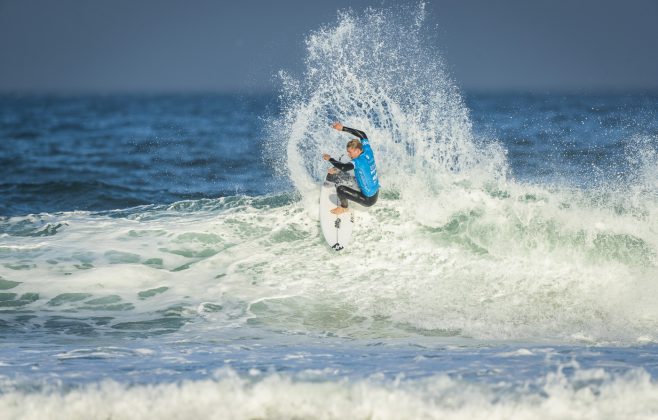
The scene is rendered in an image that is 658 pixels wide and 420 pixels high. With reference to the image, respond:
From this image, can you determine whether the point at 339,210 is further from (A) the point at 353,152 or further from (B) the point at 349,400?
(B) the point at 349,400

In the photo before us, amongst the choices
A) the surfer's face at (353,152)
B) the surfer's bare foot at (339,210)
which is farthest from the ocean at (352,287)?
the surfer's face at (353,152)

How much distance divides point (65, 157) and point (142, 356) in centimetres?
2073

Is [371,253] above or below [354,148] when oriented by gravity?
below

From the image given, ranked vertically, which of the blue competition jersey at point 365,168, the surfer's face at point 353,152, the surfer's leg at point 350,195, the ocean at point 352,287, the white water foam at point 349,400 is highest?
the surfer's face at point 353,152

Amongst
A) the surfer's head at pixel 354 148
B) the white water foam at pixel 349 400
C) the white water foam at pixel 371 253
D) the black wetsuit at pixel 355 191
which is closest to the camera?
the white water foam at pixel 349 400

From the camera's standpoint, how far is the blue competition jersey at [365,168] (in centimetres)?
1090

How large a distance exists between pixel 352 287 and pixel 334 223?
1521 mm

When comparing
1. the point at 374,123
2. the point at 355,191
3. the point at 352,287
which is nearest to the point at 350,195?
the point at 355,191

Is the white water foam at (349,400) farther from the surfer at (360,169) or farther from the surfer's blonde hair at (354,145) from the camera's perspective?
the surfer's blonde hair at (354,145)

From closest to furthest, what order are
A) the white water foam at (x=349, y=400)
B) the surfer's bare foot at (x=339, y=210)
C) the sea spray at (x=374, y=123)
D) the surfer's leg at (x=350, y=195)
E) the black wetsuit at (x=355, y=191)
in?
the white water foam at (x=349, y=400), the black wetsuit at (x=355, y=191), the surfer's leg at (x=350, y=195), the surfer's bare foot at (x=339, y=210), the sea spray at (x=374, y=123)

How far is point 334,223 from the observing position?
11789 millimetres

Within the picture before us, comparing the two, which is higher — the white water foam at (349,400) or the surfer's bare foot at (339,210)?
the surfer's bare foot at (339,210)

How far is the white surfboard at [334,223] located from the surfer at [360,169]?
210 mm

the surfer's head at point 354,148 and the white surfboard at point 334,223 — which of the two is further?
the white surfboard at point 334,223
